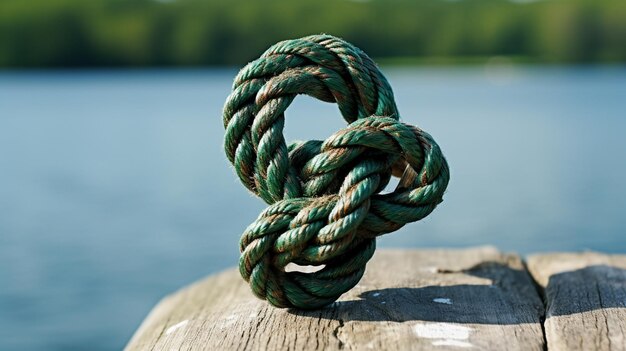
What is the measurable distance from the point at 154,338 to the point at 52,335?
6985 millimetres

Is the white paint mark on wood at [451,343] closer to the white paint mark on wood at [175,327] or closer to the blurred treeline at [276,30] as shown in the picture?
the white paint mark on wood at [175,327]

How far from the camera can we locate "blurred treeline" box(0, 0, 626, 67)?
88.2m

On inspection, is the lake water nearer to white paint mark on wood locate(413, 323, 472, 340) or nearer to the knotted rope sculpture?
the knotted rope sculpture

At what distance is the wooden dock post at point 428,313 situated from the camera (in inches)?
113

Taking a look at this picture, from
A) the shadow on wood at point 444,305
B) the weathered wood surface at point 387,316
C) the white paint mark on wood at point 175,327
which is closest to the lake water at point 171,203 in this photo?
the weathered wood surface at point 387,316

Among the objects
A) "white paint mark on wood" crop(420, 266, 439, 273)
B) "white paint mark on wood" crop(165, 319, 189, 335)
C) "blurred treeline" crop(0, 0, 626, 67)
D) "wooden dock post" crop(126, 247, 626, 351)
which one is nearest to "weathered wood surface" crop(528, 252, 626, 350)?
"wooden dock post" crop(126, 247, 626, 351)

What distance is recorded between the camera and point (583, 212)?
54.8ft

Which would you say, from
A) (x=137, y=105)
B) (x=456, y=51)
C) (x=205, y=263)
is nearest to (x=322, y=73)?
(x=205, y=263)

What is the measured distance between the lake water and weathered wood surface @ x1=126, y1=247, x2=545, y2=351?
6111 mm

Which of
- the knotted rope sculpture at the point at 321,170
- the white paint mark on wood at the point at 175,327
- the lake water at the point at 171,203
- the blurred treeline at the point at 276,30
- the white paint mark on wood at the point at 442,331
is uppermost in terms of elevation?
the knotted rope sculpture at the point at 321,170

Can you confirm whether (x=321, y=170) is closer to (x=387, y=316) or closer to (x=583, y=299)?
(x=387, y=316)

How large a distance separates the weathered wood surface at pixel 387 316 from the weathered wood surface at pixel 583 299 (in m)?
0.07

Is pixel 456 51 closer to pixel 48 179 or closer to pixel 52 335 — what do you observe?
pixel 48 179

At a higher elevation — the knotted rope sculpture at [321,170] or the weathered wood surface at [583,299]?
the knotted rope sculpture at [321,170]
